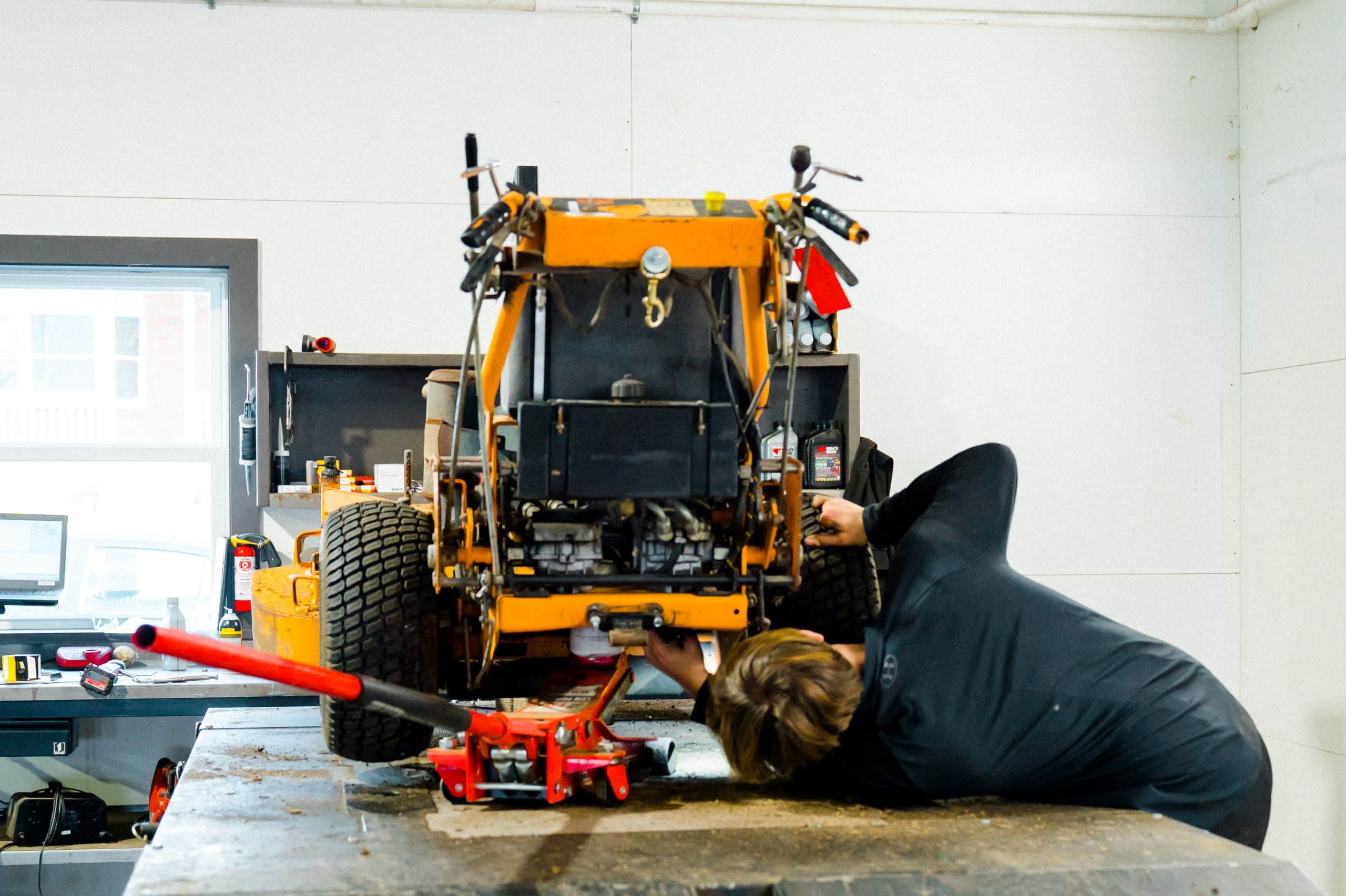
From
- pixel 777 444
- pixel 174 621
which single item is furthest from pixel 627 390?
pixel 174 621

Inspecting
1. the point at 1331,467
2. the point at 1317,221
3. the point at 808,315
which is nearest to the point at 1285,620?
the point at 1331,467

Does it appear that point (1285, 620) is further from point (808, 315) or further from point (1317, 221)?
point (808, 315)

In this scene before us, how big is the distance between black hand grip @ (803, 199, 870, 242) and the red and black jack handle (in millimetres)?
991

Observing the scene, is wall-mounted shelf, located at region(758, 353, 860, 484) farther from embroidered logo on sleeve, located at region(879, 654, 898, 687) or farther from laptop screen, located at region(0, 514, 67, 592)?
laptop screen, located at region(0, 514, 67, 592)

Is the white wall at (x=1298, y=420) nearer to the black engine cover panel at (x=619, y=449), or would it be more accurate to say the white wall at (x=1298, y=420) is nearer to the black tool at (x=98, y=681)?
the black engine cover panel at (x=619, y=449)

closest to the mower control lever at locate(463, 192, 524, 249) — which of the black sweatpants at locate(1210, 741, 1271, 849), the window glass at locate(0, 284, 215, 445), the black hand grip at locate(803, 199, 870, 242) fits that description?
the black hand grip at locate(803, 199, 870, 242)

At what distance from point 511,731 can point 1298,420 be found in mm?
3368

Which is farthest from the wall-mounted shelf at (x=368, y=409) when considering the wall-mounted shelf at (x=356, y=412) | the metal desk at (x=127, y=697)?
the metal desk at (x=127, y=697)

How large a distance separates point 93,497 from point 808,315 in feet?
9.15

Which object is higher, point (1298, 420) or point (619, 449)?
point (1298, 420)

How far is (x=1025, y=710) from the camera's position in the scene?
1.77 meters

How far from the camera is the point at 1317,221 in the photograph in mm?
3748

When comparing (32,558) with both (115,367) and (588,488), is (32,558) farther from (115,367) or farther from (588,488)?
(588,488)

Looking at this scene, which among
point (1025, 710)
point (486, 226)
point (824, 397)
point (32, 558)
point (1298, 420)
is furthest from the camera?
point (824, 397)
